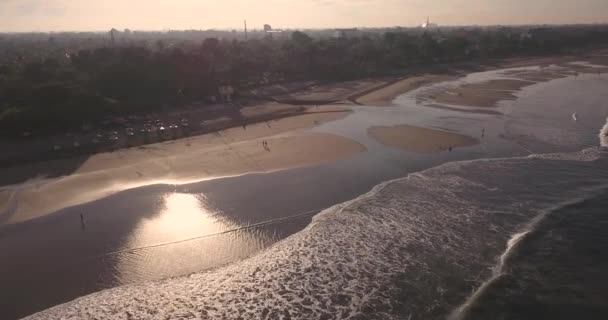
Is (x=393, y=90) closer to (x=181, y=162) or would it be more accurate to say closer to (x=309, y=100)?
(x=309, y=100)

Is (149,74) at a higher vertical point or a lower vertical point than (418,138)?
higher

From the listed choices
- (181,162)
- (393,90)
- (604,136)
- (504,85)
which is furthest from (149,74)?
(504,85)

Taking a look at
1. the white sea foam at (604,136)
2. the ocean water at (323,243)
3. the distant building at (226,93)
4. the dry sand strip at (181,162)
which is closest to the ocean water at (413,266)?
the ocean water at (323,243)

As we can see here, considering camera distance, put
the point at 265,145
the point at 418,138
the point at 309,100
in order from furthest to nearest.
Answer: the point at 309,100 < the point at 418,138 < the point at 265,145

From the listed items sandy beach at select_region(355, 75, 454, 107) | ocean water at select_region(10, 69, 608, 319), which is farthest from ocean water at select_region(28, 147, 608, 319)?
sandy beach at select_region(355, 75, 454, 107)

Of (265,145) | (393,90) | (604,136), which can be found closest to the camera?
(265,145)

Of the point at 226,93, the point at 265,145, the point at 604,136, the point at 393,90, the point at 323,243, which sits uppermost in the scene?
the point at 226,93
